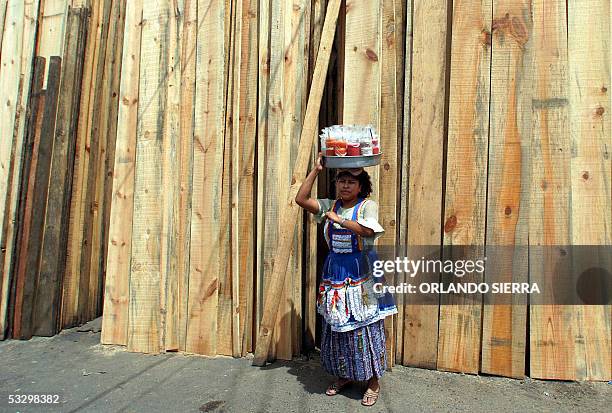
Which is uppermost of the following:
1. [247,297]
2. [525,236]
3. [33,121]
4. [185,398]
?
[33,121]

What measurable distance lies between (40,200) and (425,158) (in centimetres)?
324

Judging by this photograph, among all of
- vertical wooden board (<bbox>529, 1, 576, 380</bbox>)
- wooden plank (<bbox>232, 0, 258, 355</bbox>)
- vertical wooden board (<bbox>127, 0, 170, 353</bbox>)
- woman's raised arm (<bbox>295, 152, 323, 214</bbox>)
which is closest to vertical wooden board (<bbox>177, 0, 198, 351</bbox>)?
vertical wooden board (<bbox>127, 0, 170, 353</bbox>)

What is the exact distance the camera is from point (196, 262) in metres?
3.60

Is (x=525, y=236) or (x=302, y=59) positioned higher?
(x=302, y=59)

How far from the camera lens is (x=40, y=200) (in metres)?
3.95

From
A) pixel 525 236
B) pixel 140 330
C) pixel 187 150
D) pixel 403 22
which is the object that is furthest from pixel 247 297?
pixel 403 22

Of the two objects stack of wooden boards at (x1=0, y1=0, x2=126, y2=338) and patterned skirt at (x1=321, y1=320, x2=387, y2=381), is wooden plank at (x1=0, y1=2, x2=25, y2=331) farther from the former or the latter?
patterned skirt at (x1=321, y1=320, x2=387, y2=381)

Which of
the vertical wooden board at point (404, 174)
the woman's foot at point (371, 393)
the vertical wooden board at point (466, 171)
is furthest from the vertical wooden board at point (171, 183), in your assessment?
the vertical wooden board at point (466, 171)

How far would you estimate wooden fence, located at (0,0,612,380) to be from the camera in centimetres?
310

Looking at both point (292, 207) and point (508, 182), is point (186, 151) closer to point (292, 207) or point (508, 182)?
point (292, 207)

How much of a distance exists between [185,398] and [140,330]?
966mm

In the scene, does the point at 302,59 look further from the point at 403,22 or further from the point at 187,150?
the point at 187,150

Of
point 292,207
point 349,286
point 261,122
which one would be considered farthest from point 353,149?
point 261,122

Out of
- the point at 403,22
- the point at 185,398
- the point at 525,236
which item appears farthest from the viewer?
the point at 403,22
